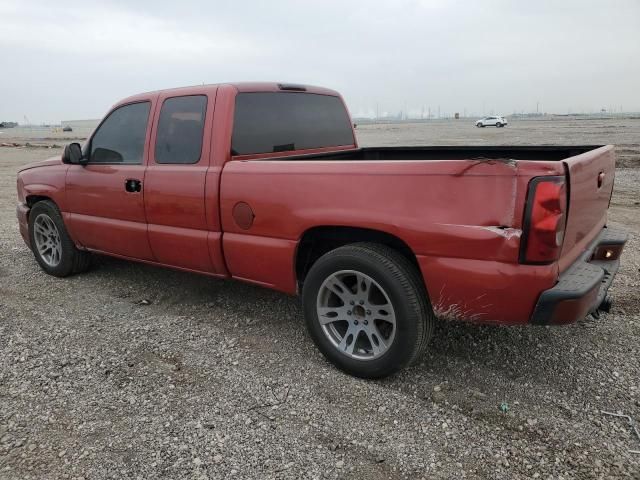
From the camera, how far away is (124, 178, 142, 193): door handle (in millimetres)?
4121

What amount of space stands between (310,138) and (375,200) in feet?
5.81

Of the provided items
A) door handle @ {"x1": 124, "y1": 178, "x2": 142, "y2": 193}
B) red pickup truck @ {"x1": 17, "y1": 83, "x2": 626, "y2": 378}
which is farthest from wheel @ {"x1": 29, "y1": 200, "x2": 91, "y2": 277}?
door handle @ {"x1": 124, "y1": 178, "x2": 142, "y2": 193}

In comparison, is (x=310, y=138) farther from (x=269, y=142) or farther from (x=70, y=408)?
(x=70, y=408)

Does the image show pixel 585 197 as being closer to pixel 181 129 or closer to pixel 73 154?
pixel 181 129

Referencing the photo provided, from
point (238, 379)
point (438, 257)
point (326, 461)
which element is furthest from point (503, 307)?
point (238, 379)

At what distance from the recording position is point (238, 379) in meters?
3.20

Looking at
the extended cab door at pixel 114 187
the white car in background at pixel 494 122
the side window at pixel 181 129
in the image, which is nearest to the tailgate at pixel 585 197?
the side window at pixel 181 129

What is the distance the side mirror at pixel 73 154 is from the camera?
15.0ft

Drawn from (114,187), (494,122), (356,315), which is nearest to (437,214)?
(356,315)

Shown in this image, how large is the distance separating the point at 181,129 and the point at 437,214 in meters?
2.26

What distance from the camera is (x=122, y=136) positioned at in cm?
444

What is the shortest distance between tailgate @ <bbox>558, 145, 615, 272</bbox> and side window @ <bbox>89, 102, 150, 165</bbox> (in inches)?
128

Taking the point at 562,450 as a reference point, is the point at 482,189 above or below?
above

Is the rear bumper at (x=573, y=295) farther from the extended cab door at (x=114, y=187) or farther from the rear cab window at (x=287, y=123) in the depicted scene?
the extended cab door at (x=114, y=187)
